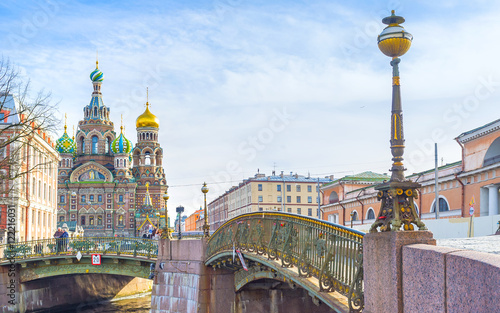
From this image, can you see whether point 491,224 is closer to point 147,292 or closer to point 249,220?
point 249,220

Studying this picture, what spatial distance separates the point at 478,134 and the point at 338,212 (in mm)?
19798

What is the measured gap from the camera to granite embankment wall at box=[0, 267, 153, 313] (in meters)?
29.5

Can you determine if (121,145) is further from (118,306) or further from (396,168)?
(396,168)

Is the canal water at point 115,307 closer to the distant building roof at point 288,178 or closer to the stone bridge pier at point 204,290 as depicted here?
the stone bridge pier at point 204,290

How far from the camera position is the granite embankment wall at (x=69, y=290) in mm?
29516

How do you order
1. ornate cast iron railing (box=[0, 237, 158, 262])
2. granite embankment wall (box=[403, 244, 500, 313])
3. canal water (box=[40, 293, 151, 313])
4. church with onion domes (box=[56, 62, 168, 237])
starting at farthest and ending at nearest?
church with onion domes (box=[56, 62, 168, 237]), canal water (box=[40, 293, 151, 313]), ornate cast iron railing (box=[0, 237, 158, 262]), granite embankment wall (box=[403, 244, 500, 313])

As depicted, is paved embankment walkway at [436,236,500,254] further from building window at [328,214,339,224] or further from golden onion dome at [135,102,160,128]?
golden onion dome at [135,102,160,128]

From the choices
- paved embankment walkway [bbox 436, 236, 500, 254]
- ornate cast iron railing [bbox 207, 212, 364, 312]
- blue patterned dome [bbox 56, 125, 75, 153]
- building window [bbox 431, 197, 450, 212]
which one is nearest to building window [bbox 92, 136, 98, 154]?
blue patterned dome [bbox 56, 125, 75, 153]

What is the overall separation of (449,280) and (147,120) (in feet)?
344

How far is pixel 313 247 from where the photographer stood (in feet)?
33.0

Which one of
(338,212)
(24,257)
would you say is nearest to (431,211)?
(338,212)

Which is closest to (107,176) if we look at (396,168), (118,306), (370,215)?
(118,306)

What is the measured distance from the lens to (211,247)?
19578 millimetres

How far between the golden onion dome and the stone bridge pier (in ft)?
284
